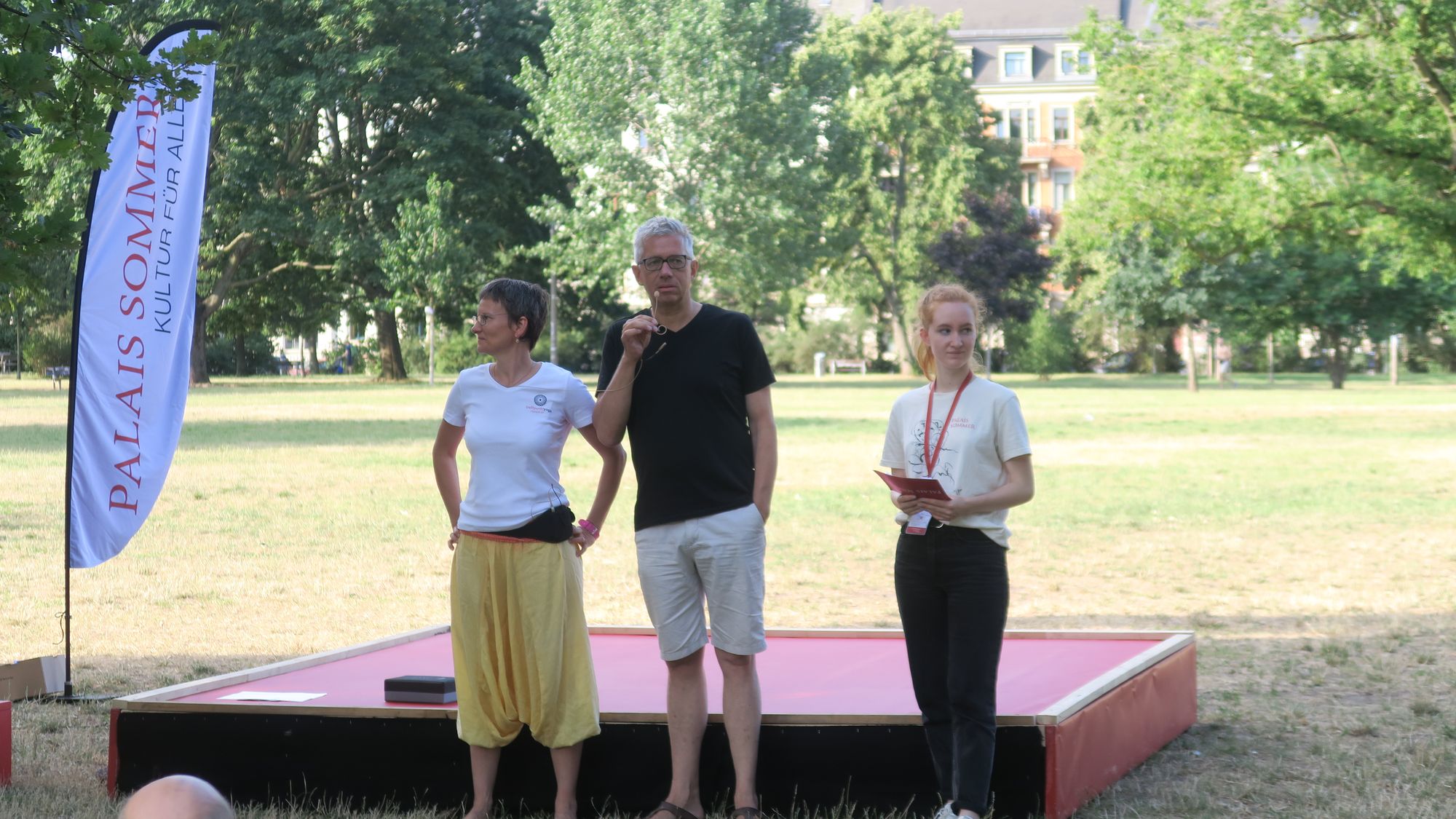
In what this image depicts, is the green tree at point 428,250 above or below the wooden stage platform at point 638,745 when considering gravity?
above

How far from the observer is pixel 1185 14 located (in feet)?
82.2

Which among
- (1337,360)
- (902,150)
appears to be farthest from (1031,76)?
(1337,360)

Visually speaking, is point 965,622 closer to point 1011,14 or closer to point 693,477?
point 693,477

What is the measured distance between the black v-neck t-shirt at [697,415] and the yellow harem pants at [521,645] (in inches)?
13.3

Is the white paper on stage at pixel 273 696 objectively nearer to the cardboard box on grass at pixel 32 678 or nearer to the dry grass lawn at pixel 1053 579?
the dry grass lawn at pixel 1053 579

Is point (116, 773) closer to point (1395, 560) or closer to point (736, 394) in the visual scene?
point (736, 394)

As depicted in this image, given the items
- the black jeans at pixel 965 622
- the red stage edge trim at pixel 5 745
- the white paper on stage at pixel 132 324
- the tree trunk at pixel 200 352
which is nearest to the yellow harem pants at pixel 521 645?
the black jeans at pixel 965 622

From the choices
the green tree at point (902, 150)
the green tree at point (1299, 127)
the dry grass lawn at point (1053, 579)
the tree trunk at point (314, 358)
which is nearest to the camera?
the dry grass lawn at point (1053, 579)

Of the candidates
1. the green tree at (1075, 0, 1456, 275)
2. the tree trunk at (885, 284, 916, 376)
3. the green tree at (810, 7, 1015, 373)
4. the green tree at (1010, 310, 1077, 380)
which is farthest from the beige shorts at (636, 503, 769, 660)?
the green tree at (810, 7, 1015, 373)

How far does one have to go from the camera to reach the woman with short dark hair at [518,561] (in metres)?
4.57

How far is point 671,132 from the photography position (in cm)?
4778

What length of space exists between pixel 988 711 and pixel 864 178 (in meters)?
62.9

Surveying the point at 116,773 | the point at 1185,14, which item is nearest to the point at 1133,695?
the point at 116,773

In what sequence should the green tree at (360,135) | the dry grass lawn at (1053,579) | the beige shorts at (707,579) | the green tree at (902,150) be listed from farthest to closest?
the green tree at (902,150) < the green tree at (360,135) < the dry grass lawn at (1053,579) < the beige shorts at (707,579)
